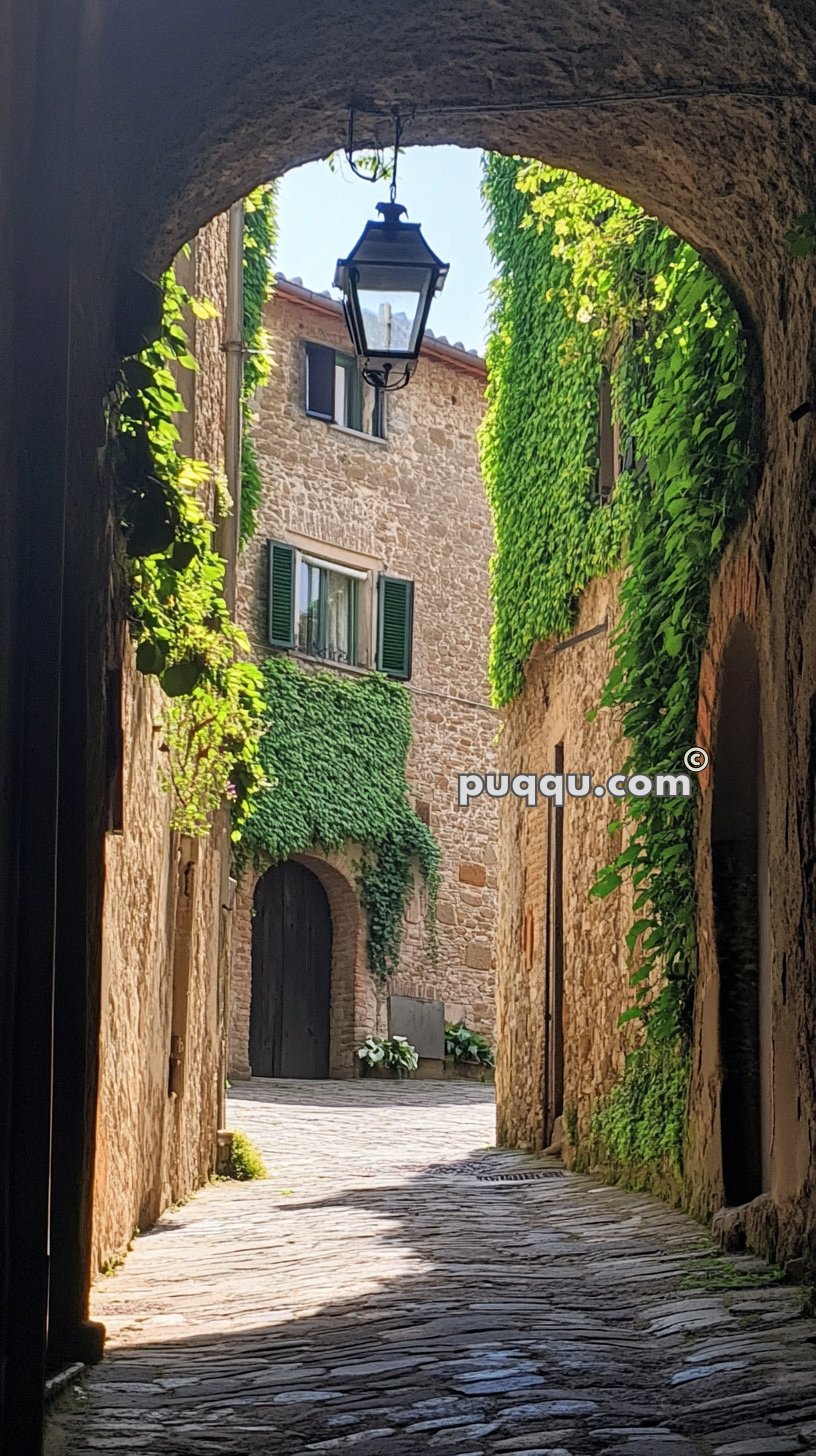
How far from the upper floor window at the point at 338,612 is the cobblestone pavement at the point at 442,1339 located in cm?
1194

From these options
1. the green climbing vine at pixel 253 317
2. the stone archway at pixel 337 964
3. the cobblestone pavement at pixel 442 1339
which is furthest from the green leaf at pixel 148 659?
the stone archway at pixel 337 964

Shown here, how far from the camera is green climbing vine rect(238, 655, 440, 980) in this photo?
1953cm

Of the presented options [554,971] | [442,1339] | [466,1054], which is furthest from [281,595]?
[442,1339]

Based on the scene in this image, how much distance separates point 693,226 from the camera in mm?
6418

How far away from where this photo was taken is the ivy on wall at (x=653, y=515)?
7.34m

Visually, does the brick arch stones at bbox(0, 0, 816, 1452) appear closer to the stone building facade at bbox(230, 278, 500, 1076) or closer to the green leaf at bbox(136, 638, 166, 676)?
the green leaf at bbox(136, 638, 166, 676)

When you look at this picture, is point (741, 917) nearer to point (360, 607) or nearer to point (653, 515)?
point (653, 515)

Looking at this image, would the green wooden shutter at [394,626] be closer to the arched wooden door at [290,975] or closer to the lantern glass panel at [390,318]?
the arched wooden door at [290,975]

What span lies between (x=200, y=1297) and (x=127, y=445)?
252cm

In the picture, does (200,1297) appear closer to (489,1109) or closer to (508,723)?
(508,723)

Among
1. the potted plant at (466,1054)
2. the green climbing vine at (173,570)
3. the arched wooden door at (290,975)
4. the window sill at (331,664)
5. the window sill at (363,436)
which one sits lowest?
the potted plant at (466,1054)

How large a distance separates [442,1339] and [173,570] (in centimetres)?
274

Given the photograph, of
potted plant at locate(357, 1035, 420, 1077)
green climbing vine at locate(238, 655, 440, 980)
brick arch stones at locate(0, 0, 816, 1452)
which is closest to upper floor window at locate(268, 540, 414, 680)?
green climbing vine at locate(238, 655, 440, 980)

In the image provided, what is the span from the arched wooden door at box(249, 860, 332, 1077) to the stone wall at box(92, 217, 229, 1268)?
8280 mm
